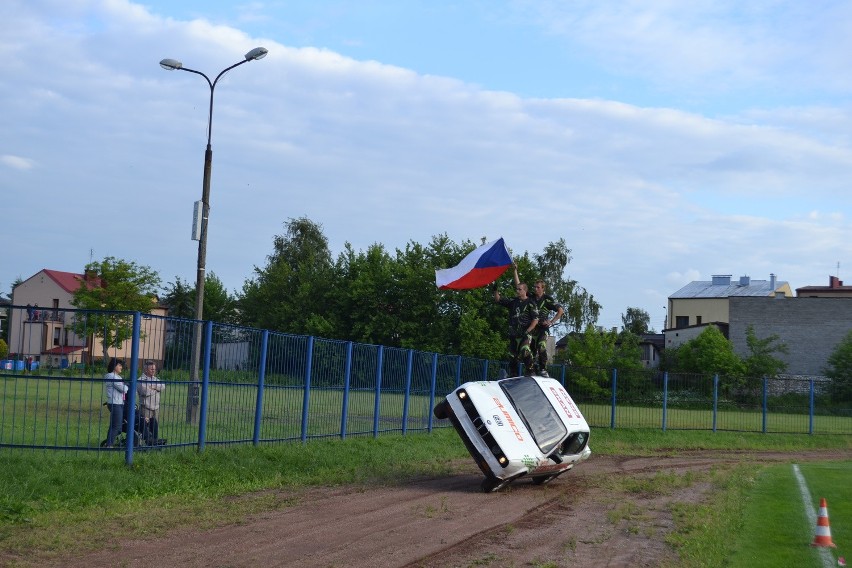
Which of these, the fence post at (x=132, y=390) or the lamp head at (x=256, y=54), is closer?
the fence post at (x=132, y=390)

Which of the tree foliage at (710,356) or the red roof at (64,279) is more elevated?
the red roof at (64,279)

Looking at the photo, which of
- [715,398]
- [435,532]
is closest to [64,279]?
[715,398]

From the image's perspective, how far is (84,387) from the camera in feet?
40.8

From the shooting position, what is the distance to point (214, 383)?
14547 millimetres

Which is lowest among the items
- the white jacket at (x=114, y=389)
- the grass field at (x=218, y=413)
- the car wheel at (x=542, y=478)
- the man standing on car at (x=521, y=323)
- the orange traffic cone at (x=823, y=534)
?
the car wheel at (x=542, y=478)

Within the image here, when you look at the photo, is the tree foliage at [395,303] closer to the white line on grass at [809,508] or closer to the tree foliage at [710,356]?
the tree foliage at [710,356]

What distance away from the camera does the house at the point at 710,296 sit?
287 ft

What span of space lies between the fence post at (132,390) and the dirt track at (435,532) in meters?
2.22

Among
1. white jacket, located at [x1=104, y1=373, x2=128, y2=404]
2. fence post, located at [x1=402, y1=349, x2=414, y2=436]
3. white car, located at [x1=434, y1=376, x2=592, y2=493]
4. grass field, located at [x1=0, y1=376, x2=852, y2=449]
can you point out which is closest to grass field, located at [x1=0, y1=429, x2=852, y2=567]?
grass field, located at [x1=0, y1=376, x2=852, y2=449]

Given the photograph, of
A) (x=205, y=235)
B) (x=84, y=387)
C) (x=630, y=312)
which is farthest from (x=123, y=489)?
(x=630, y=312)

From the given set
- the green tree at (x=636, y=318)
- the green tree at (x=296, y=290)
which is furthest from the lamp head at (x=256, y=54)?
the green tree at (x=636, y=318)

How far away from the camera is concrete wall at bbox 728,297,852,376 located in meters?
65.6

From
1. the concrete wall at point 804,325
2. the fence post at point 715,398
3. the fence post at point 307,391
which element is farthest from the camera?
the concrete wall at point 804,325

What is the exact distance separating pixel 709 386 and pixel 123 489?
2422 centimetres
